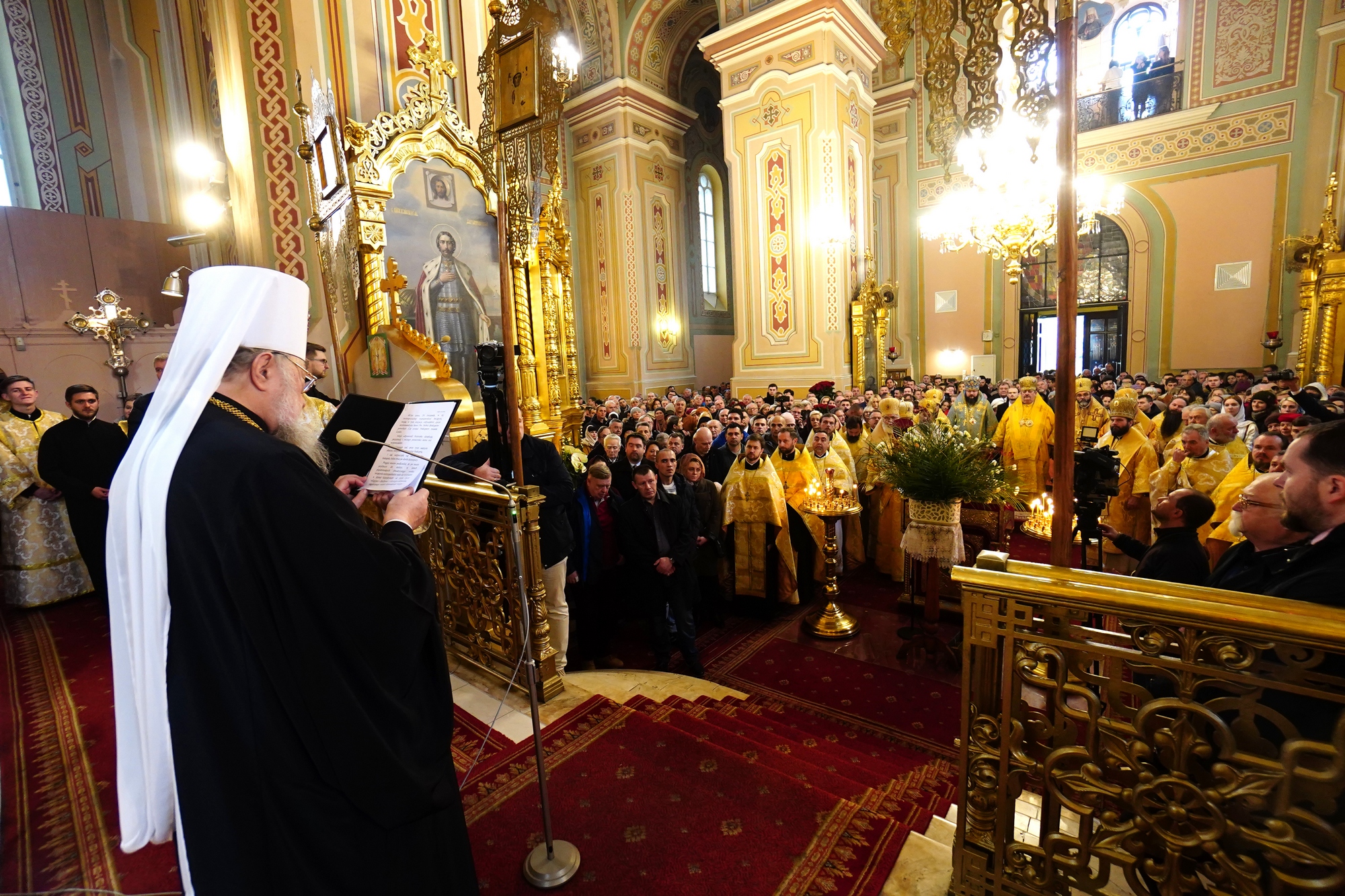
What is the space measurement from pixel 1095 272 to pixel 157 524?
58.0ft

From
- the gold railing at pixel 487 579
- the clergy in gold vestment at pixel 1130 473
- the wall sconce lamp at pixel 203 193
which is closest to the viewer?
the gold railing at pixel 487 579

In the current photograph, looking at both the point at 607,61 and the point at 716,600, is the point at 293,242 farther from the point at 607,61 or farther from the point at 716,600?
the point at 607,61

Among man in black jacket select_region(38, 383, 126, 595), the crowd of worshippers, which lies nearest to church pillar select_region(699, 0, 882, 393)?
the crowd of worshippers

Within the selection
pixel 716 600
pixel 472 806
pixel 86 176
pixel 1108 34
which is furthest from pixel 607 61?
pixel 472 806

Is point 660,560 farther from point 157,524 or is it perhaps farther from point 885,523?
point 157,524

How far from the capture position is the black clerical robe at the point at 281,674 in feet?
4.32

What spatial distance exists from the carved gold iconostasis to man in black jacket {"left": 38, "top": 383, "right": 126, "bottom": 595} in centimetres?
171

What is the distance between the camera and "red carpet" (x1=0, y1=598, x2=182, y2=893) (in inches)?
79.9

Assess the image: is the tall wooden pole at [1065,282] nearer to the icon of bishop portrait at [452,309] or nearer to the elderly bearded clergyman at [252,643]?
the elderly bearded clergyman at [252,643]

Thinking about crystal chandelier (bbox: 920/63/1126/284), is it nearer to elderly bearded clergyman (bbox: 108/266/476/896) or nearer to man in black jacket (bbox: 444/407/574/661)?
man in black jacket (bbox: 444/407/574/661)

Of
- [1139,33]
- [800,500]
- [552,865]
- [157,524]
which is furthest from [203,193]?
[1139,33]

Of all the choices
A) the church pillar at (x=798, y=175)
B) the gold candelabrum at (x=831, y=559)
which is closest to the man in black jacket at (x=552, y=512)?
the gold candelabrum at (x=831, y=559)

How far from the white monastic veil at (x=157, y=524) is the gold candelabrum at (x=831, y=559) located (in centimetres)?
390

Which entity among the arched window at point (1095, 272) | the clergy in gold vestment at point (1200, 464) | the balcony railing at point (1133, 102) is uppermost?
the balcony railing at point (1133, 102)
